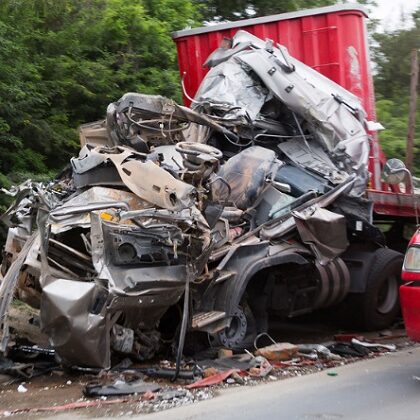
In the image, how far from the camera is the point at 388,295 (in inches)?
352

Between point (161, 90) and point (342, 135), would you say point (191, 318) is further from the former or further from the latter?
point (161, 90)

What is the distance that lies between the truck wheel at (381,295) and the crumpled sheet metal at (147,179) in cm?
314

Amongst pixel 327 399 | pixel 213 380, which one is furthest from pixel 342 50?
pixel 327 399

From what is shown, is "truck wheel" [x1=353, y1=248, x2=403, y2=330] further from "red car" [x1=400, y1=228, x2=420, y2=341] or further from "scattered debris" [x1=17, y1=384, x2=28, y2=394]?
"scattered debris" [x1=17, y1=384, x2=28, y2=394]

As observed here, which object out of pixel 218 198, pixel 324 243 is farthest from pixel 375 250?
pixel 218 198

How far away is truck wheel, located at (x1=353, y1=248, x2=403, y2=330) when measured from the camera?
28.0ft

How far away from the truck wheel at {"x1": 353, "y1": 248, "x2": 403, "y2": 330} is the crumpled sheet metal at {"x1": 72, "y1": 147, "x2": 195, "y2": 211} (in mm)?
3136

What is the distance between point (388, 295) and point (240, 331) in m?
2.62

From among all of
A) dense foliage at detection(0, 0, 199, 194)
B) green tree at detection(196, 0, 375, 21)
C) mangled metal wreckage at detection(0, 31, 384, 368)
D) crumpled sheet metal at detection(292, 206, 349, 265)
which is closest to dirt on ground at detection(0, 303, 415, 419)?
mangled metal wreckage at detection(0, 31, 384, 368)

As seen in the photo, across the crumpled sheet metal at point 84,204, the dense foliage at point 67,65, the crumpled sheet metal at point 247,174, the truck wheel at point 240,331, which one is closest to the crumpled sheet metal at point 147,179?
the crumpled sheet metal at point 84,204

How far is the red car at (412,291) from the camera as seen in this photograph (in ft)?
18.5

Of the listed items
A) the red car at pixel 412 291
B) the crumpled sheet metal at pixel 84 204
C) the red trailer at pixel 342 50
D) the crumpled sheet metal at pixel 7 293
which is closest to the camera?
the red car at pixel 412 291

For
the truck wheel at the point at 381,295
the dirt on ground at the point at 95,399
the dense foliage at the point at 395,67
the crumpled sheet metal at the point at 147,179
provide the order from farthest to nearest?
the dense foliage at the point at 395,67 → the truck wheel at the point at 381,295 → the crumpled sheet metal at the point at 147,179 → the dirt on ground at the point at 95,399

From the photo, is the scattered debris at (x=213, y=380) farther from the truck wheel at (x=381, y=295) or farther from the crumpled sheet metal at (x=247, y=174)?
the truck wheel at (x=381, y=295)
